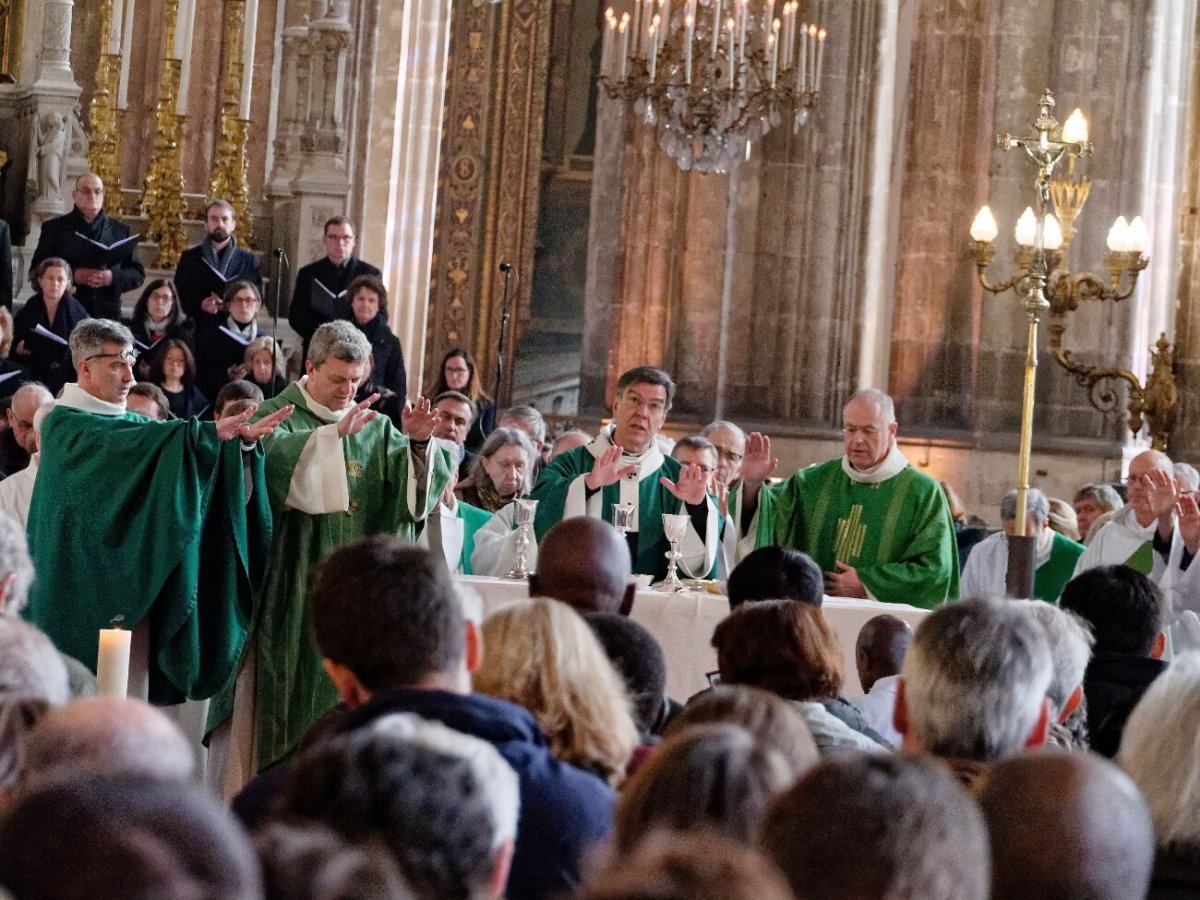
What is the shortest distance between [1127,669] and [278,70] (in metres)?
14.9

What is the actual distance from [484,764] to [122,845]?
0.79m

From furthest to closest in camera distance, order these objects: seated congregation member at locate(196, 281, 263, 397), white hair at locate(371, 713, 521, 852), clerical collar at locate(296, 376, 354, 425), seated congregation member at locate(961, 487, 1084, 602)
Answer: seated congregation member at locate(196, 281, 263, 397), seated congregation member at locate(961, 487, 1084, 602), clerical collar at locate(296, 376, 354, 425), white hair at locate(371, 713, 521, 852)

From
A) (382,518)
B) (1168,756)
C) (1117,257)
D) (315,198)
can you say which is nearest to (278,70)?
(315,198)

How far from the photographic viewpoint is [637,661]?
383 centimetres

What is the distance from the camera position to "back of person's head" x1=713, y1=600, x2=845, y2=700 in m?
4.05

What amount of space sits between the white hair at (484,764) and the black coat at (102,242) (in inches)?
371

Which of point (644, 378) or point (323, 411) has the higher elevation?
point (644, 378)

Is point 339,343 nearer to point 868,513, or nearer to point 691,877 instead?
point 868,513

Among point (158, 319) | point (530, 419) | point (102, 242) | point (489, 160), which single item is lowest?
point (530, 419)

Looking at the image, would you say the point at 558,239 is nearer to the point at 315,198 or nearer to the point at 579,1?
the point at 579,1

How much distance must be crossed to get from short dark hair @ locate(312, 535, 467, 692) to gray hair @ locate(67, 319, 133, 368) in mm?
3763

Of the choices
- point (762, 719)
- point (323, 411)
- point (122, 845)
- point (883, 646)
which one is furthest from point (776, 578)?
point (122, 845)

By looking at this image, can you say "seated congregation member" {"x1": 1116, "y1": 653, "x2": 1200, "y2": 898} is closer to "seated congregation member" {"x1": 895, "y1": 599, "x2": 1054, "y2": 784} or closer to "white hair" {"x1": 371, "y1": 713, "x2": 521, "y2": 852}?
"seated congregation member" {"x1": 895, "y1": 599, "x2": 1054, "y2": 784}

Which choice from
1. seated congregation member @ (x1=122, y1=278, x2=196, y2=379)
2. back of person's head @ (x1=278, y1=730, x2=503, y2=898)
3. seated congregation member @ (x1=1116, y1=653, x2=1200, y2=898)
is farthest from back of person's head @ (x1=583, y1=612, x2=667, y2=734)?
seated congregation member @ (x1=122, y1=278, x2=196, y2=379)
